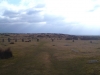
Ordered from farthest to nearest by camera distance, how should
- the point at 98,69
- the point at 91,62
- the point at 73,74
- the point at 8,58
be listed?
the point at 8,58, the point at 91,62, the point at 98,69, the point at 73,74

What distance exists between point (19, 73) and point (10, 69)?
323 cm

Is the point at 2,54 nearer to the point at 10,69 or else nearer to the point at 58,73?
the point at 10,69

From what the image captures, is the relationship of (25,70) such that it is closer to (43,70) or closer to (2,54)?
(43,70)

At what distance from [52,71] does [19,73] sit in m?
4.91

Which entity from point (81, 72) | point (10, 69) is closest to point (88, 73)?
point (81, 72)

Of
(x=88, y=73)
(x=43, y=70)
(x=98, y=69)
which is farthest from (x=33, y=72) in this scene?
(x=98, y=69)

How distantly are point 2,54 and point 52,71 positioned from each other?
53.2ft

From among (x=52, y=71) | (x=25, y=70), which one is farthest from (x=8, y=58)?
(x=52, y=71)

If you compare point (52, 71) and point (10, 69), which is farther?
point (10, 69)

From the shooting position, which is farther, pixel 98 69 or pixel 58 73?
pixel 98 69

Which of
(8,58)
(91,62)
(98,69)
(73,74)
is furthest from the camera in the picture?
(8,58)

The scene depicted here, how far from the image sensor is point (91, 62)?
31.2 m

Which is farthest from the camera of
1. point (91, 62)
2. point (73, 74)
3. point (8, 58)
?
point (8, 58)

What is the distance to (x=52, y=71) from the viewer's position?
25750 mm
